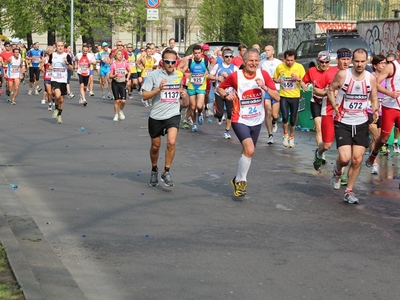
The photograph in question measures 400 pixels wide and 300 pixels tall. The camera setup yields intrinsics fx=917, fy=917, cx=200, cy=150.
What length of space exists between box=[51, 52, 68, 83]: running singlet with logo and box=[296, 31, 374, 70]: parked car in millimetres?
9866

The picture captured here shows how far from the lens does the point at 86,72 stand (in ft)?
94.7

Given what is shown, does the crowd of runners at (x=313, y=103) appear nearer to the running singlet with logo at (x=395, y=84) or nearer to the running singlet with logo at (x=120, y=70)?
the running singlet with logo at (x=395, y=84)

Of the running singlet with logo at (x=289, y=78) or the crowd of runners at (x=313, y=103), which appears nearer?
the crowd of runners at (x=313, y=103)

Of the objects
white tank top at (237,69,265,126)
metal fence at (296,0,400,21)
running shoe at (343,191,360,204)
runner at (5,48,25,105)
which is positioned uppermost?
metal fence at (296,0,400,21)

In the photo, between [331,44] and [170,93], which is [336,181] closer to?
[170,93]

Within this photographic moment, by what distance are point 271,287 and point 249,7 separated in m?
35.4

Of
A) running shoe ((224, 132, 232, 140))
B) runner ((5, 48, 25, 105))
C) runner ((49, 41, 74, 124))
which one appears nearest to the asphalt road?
running shoe ((224, 132, 232, 140))

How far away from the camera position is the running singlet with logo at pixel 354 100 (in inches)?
398

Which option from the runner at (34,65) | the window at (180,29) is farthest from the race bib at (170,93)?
the window at (180,29)

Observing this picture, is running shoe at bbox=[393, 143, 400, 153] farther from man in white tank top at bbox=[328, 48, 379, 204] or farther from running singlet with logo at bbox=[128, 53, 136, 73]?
running singlet with logo at bbox=[128, 53, 136, 73]

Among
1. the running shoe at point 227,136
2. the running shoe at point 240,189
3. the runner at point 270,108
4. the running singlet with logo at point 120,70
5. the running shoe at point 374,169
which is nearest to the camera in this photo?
the running shoe at point 240,189

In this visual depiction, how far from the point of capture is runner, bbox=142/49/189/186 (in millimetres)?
11188

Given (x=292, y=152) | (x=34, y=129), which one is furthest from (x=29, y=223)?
(x=34, y=129)

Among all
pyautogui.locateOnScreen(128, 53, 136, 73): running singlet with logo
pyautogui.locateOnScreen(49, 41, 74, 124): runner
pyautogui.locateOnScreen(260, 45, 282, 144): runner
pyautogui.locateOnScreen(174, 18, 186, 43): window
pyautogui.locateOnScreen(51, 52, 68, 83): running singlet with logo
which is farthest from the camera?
pyautogui.locateOnScreen(174, 18, 186, 43): window
